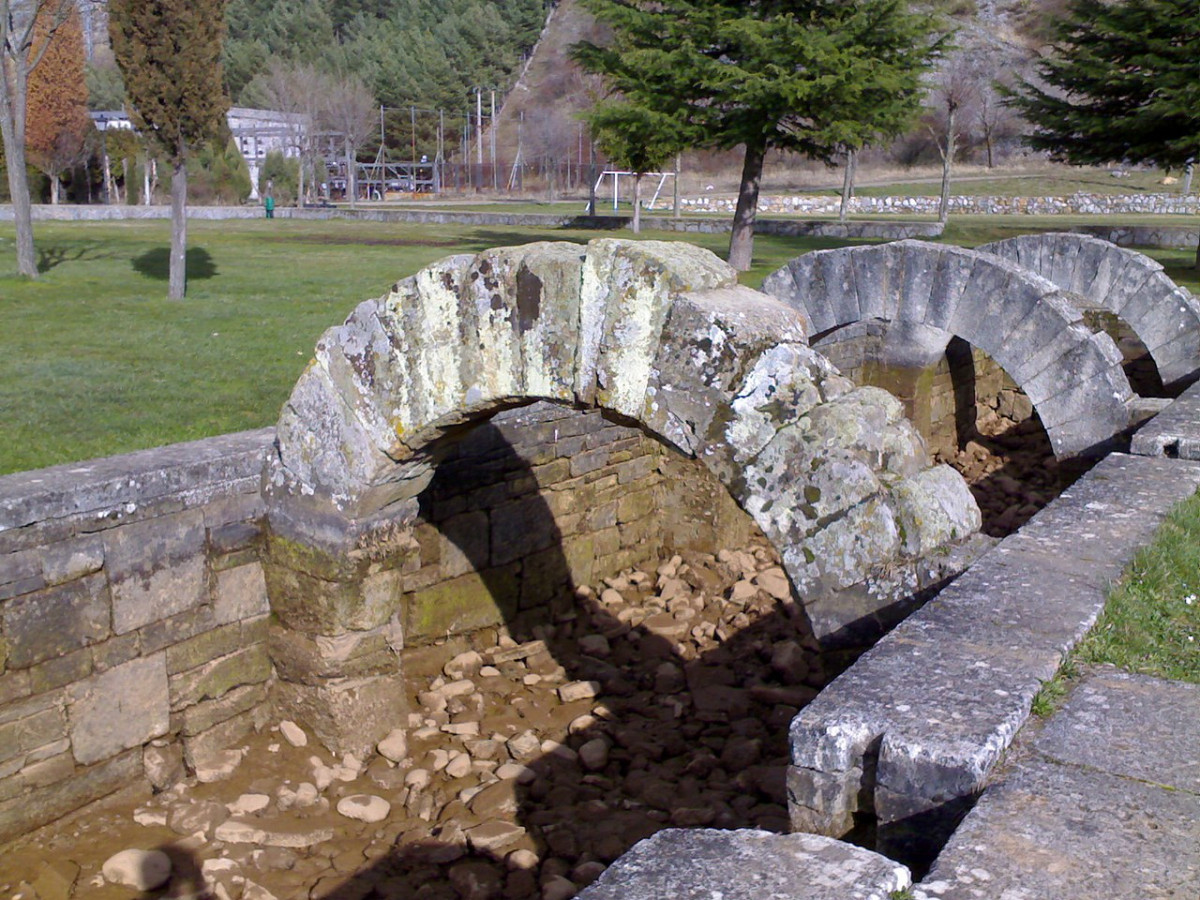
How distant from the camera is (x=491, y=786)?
5.48 metres

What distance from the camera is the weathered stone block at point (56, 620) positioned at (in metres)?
4.73

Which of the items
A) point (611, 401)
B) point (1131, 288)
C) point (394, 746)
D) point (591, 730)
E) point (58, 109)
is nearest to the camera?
point (611, 401)

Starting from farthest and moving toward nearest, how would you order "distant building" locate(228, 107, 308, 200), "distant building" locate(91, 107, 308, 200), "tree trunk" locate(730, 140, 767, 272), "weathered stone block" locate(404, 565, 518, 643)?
"distant building" locate(228, 107, 308, 200) < "distant building" locate(91, 107, 308, 200) < "tree trunk" locate(730, 140, 767, 272) < "weathered stone block" locate(404, 565, 518, 643)

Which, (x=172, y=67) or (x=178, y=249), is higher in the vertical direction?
(x=172, y=67)

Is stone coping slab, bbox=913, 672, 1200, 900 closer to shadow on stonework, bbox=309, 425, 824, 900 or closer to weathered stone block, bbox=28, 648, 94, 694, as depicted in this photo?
shadow on stonework, bbox=309, 425, 824, 900

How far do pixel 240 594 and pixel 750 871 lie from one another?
4.13 m

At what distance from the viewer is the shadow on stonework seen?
4.93 meters

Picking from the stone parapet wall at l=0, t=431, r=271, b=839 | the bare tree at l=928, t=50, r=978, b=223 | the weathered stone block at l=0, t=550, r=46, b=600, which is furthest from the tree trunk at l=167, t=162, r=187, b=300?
the bare tree at l=928, t=50, r=978, b=223

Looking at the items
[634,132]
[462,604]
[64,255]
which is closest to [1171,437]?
[462,604]

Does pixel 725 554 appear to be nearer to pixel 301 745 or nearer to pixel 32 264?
pixel 301 745

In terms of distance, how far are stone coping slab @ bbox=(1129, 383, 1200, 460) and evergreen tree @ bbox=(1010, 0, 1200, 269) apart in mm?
12671

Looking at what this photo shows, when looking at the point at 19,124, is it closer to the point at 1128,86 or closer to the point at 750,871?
the point at 1128,86

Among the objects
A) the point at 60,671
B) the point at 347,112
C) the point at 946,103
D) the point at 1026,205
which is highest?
the point at 946,103

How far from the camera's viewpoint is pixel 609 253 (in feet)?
14.4
